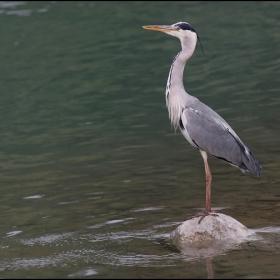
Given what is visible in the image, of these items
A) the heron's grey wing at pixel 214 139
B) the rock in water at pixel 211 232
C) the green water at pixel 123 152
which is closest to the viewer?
the green water at pixel 123 152

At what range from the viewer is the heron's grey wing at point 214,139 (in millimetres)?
10023

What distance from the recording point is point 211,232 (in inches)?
379

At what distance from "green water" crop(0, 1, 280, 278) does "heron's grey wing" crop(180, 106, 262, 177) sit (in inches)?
38.7

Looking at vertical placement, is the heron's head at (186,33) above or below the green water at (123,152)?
above

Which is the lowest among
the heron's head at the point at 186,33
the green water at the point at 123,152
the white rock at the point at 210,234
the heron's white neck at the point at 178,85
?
the green water at the point at 123,152

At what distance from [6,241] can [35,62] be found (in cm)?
1741

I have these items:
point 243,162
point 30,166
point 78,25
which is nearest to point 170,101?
point 243,162

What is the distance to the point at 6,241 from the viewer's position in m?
10.4

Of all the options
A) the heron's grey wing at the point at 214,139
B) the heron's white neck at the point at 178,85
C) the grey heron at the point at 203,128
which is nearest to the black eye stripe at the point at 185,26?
the grey heron at the point at 203,128

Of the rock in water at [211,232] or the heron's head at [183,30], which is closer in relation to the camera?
the rock in water at [211,232]

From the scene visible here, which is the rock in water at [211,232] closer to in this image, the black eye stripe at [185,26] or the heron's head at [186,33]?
the heron's head at [186,33]

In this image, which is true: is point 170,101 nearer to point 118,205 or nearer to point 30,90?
point 118,205

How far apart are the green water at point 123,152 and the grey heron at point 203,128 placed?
38.4 inches

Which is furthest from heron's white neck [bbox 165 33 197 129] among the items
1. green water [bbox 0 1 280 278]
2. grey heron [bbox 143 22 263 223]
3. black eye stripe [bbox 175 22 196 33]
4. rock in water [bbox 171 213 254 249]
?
green water [bbox 0 1 280 278]
